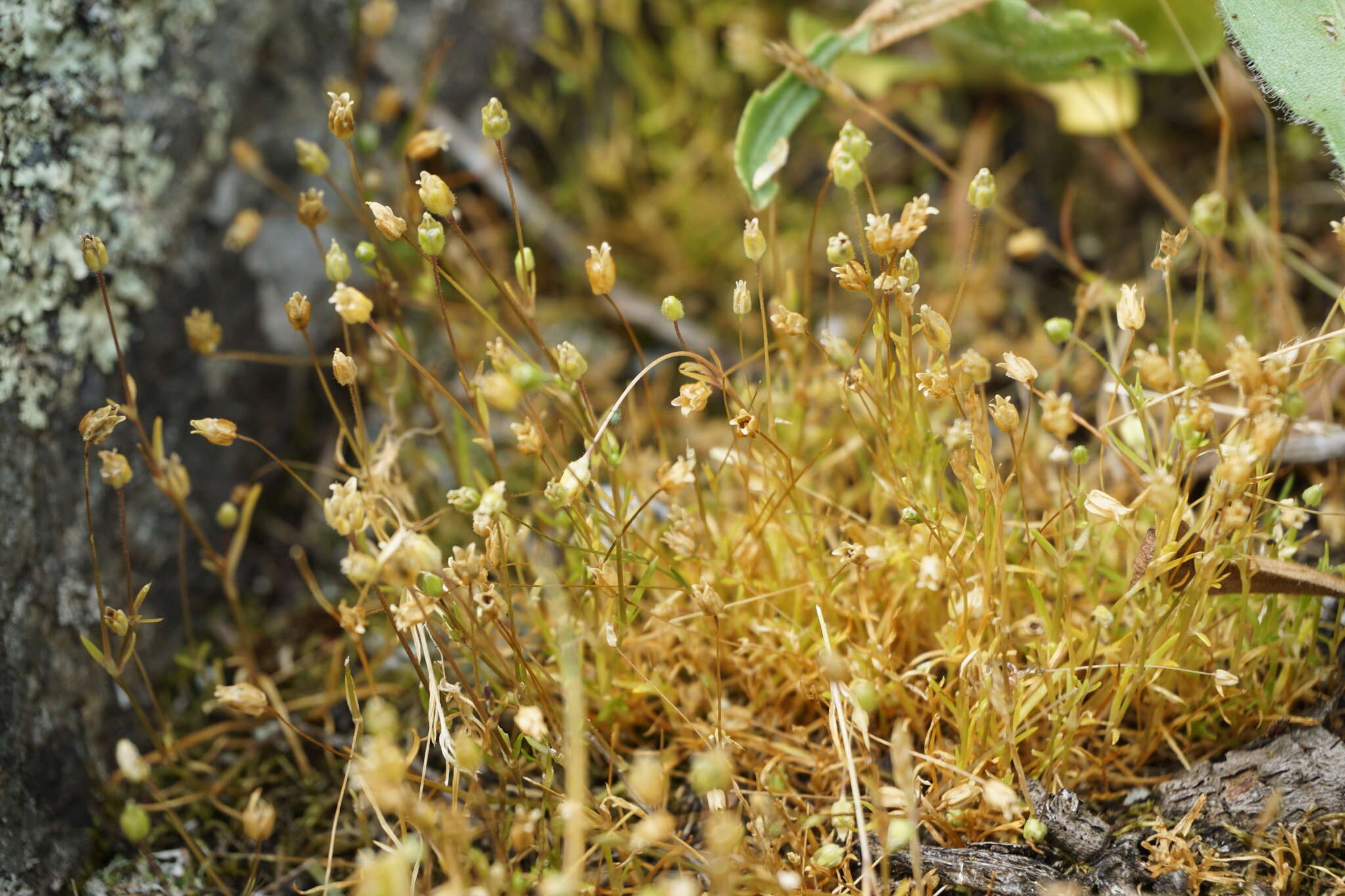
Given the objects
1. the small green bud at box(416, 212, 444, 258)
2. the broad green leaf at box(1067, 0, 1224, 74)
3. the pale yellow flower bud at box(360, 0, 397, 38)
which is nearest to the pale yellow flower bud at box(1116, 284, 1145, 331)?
the broad green leaf at box(1067, 0, 1224, 74)

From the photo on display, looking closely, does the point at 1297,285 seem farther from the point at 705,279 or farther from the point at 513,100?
the point at 513,100

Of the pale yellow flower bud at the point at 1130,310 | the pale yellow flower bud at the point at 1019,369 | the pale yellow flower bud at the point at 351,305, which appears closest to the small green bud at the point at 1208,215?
the pale yellow flower bud at the point at 1130,310

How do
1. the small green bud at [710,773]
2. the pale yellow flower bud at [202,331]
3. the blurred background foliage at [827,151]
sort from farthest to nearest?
the blurred background foliage at [827,151]
the pale yellow flower bud at [202,331]
the small green bud at [710,773]

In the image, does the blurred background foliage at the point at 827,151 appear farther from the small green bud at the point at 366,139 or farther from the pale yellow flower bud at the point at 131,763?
the pale yellow flower bud at the point at 131,763

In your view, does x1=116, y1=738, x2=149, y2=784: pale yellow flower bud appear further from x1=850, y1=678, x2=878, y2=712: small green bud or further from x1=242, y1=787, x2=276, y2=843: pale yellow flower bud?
x1=850, y1=678, x2=878, y2=712: small green bud

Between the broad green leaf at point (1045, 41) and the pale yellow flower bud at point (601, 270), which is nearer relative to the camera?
the pale yellow flower bud at point (601, 270)
